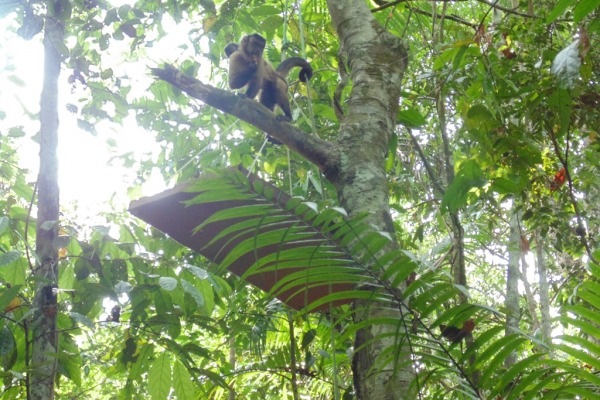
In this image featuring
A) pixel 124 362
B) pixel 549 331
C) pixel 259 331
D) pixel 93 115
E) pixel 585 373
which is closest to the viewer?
pixel 585 373

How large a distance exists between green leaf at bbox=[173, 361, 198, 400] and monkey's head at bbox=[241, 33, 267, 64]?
280cm

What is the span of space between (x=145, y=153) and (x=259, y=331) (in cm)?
175

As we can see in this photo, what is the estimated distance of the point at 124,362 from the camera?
242cm

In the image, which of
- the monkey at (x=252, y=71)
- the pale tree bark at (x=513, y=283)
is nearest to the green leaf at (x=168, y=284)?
the pale tree bark at (x=513, y=283)

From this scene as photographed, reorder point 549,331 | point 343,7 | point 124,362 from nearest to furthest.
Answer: point 124,362
point 343,7
point 549,331

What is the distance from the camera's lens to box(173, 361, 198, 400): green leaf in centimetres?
232

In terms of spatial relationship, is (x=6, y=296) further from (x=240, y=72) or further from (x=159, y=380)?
(x=240, y=72)

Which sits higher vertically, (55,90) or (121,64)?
(121,64)

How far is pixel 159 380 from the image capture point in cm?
225

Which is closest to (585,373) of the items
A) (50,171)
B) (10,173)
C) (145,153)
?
(50,171)

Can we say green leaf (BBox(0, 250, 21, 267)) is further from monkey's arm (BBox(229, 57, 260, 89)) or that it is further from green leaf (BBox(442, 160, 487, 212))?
monkey's arm (BBox(229, 57, 260, 89))

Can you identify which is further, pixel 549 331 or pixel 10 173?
pixel 549 331

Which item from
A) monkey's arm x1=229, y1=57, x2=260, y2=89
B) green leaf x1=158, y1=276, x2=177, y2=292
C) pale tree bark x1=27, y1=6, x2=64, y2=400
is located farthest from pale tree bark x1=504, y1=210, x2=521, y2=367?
pale tree bark x1=27, y1=6, x2=64, y2=400

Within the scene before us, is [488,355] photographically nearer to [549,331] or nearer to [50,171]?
[50,171]
